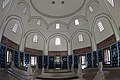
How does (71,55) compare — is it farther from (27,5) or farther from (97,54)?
(27,5)

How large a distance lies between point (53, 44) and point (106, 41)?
453 inches

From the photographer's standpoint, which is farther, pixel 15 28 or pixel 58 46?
pixel 58 46

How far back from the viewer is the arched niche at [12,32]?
19.4 m

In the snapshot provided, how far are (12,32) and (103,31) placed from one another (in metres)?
12.0

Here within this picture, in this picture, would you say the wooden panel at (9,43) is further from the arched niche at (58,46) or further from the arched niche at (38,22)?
the arched niche at (58,46)

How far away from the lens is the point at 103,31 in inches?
808

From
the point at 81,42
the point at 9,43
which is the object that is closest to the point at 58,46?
the point at 81,42

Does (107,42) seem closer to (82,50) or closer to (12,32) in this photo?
(82,50)

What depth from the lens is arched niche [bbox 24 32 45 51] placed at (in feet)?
83.6

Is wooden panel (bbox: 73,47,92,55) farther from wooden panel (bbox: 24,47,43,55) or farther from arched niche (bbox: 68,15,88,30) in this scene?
wooden panel (bbox: 24,47,43,55)

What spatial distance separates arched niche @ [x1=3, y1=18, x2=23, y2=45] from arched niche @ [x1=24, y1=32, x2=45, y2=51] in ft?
7.80

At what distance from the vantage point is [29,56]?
25.5 m

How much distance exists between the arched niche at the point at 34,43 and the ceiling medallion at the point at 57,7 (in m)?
4.09

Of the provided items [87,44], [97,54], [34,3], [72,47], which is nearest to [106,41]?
[97,54]
